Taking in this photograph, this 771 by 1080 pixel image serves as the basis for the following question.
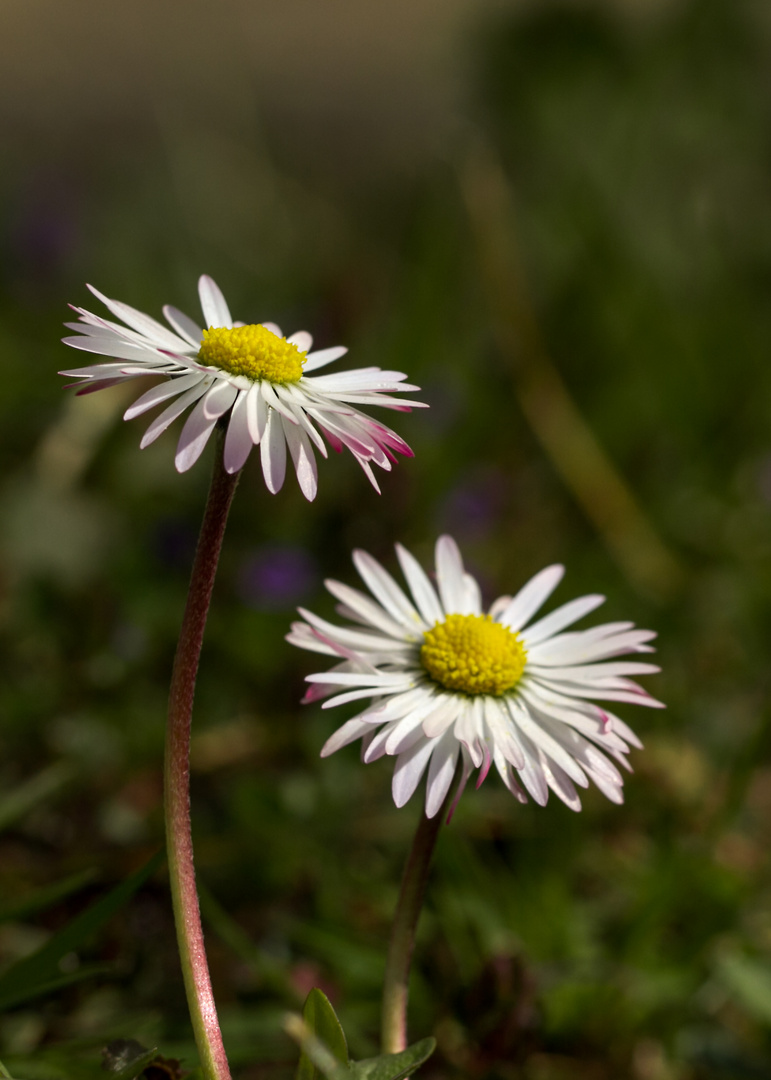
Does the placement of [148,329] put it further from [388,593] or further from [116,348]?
[388,593]

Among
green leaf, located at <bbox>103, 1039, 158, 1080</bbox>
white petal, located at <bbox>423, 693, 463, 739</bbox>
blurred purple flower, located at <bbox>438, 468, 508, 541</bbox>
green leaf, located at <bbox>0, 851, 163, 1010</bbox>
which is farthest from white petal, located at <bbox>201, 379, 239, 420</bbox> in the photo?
blurred purple flower, located at <bbox>438, 468, 508, 541</bbox>

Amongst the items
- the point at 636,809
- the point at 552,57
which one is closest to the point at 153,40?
the point at 552,57

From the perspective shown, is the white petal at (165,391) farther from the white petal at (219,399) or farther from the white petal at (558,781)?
the white petal at (558,781)

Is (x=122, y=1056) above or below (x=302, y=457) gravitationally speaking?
below

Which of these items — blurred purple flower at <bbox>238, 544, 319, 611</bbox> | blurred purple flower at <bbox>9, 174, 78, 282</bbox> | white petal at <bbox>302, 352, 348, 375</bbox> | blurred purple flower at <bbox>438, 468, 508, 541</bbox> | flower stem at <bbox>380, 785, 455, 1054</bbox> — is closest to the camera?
flower stem at <bbox>380, 785, 455, 1054</bbox>

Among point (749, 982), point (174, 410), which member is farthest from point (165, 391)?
point (749, 982)

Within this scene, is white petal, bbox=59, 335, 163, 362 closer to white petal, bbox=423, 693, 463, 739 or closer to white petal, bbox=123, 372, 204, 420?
white petal, bbox=123, 372, 204, 420
